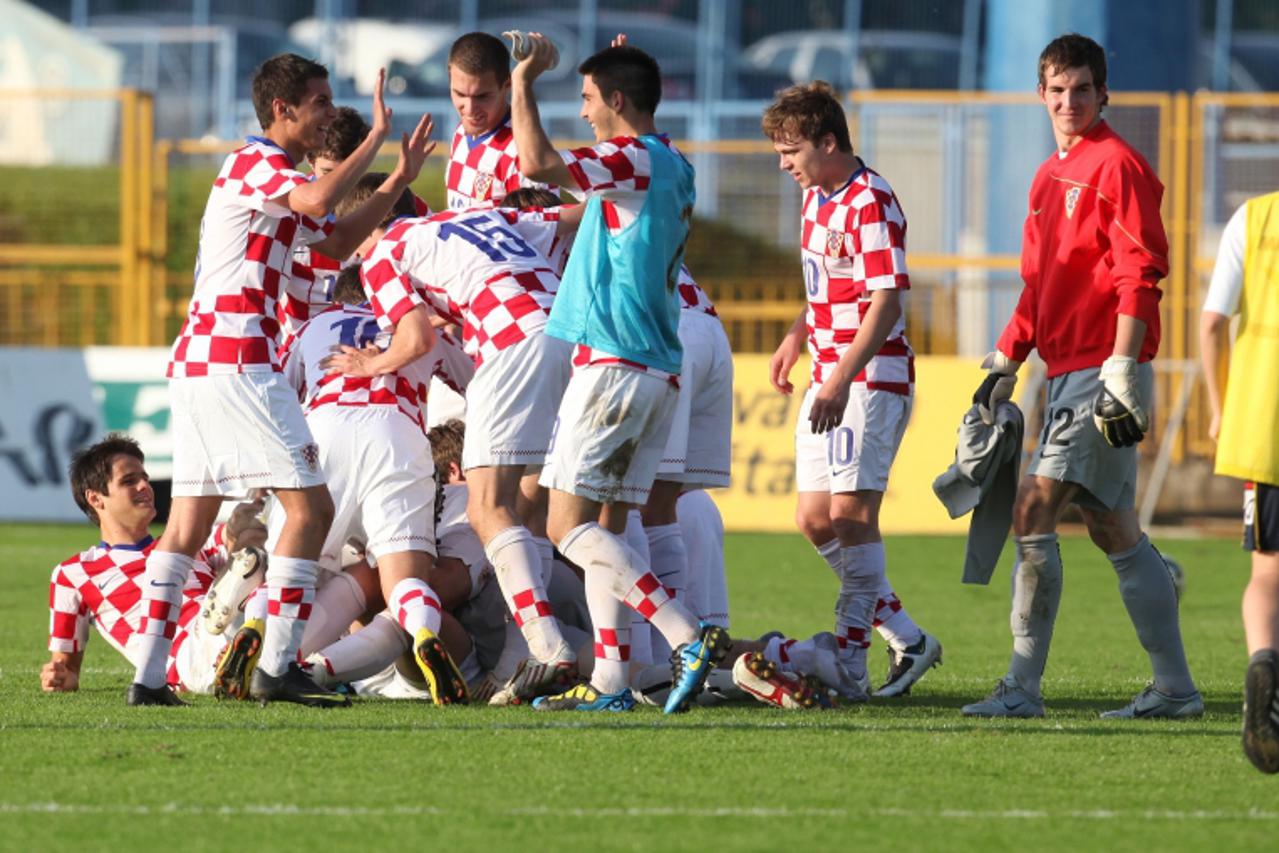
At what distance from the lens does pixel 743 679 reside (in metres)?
6.36

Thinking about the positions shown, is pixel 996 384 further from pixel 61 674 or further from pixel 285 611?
pixel 61 674

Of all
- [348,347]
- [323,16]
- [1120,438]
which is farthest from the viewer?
[323,16]

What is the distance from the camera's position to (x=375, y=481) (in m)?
7.09

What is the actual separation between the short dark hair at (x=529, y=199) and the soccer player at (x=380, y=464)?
2.19 feet

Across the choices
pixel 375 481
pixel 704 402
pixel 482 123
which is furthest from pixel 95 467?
pixel 704 402

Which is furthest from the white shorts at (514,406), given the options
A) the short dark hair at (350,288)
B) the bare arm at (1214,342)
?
the bare arm at (1214,342)

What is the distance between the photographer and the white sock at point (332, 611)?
6.97 meters

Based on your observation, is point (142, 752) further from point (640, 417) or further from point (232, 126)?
point (232, 126)

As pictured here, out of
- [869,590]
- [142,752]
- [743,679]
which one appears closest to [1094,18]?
[869,590]

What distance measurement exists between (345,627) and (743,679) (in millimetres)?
1567

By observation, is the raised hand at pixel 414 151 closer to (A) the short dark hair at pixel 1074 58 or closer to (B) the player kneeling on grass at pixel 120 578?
(B) the player kneeling on grass at pixel 120 578

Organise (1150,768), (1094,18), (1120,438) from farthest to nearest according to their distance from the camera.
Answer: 1. (1094,18)
2. (1120,438)
3. (1150,768)

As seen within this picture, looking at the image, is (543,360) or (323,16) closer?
(543,360)

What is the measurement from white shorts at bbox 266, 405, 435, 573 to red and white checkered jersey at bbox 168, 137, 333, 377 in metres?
0.65
